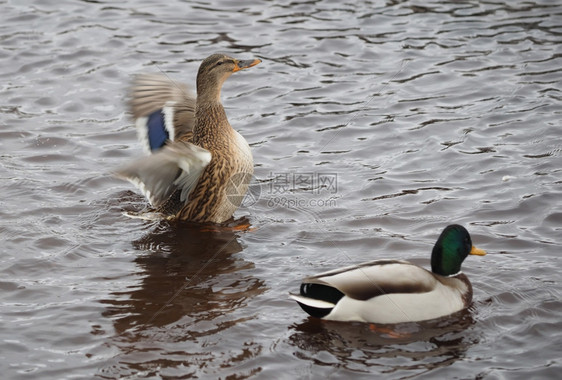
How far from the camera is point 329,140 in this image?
8.43 meters

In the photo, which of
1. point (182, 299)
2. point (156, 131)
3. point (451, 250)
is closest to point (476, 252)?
point (451, 250)

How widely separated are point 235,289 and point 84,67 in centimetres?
498

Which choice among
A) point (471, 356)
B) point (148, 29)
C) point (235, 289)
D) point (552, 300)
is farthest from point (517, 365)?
point (148, 29)

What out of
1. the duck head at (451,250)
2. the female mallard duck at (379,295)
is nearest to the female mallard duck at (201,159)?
the female mallard duck at (379,295)

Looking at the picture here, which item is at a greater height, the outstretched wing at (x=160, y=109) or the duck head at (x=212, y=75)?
the duck head at (x=212, y=75)

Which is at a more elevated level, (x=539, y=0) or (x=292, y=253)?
(x=539, y=0)

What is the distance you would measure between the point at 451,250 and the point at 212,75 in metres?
2.57

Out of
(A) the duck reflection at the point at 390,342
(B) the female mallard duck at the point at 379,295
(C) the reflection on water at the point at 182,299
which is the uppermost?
(B) the female mallard duck at the point at 379,295

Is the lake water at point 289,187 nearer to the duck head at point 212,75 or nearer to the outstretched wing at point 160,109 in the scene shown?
the outstretched wing at point 160,109

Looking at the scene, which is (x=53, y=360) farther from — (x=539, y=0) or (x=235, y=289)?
(x=539, y=0)

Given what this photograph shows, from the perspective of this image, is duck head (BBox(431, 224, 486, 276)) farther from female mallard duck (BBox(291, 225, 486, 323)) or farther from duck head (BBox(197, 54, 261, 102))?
duck head (BBox(197, 54, 261, 102))

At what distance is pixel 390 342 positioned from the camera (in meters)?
5.24

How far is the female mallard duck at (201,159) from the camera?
6.49m

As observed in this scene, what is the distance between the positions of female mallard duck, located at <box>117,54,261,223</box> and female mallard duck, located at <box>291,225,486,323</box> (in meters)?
1.58
